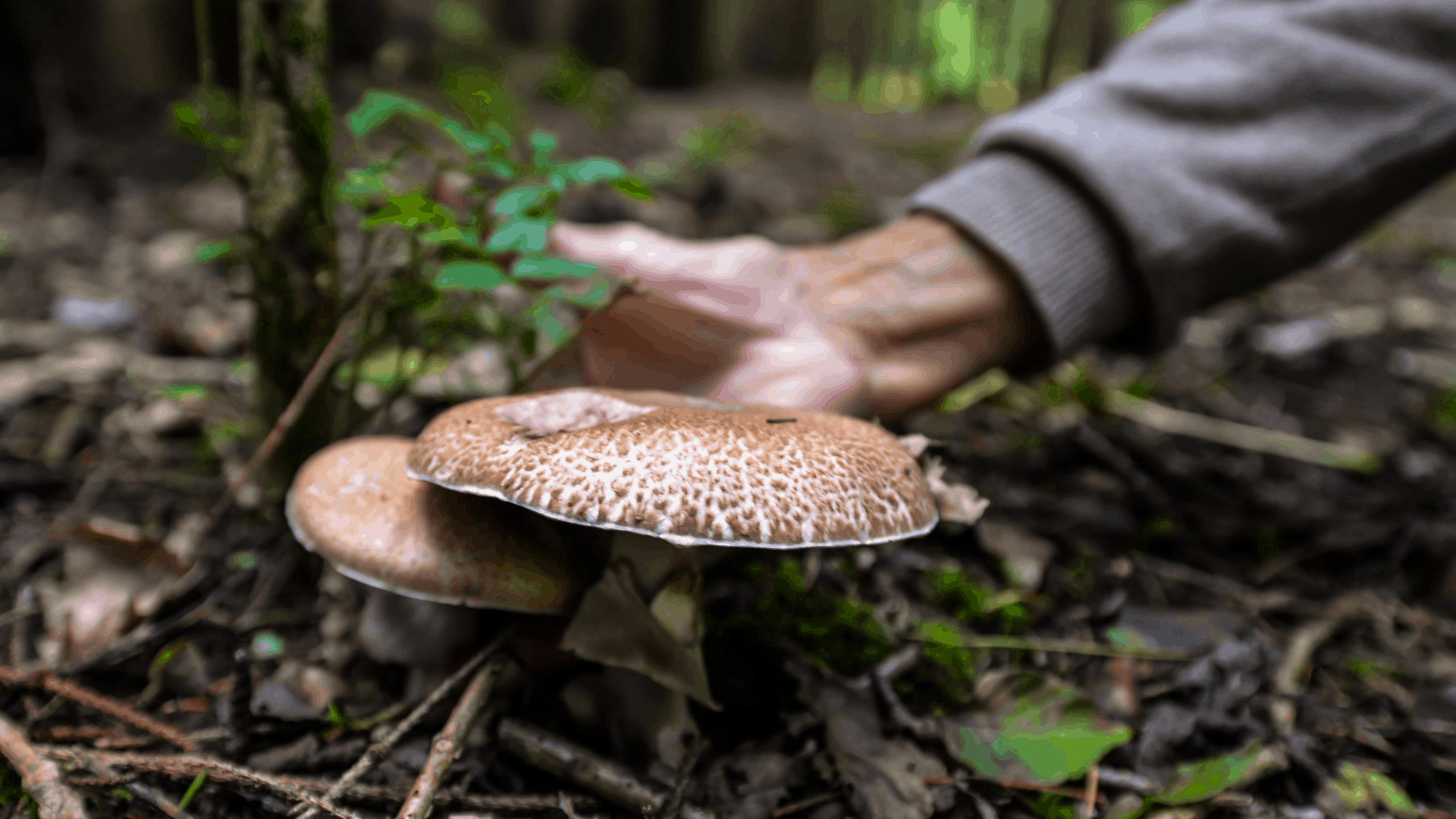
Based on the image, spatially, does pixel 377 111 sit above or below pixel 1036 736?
above

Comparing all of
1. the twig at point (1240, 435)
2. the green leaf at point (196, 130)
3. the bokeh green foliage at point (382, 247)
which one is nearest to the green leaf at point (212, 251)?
the bokeh green foliage at point (382, 247)

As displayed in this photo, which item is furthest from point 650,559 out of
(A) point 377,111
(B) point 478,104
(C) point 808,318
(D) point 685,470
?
(B) point 478,104

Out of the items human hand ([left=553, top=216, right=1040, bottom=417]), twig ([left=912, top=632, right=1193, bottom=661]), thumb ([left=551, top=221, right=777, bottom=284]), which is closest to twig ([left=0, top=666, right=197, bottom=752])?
human hand ([left=553, top=216, right=1040, bottom=417])

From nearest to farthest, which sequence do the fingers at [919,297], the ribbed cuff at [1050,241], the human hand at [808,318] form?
the human hand at [808,318] < the fingers at [919,297] < the ribbed cuff at [1050,241]

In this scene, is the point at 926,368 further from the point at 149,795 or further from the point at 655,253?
the point at 149,795

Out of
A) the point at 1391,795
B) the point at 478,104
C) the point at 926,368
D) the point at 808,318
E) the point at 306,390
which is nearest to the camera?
the point at 1391,795

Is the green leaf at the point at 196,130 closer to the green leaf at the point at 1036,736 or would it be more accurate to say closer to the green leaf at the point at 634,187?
the green leaf at the point at 634,187
